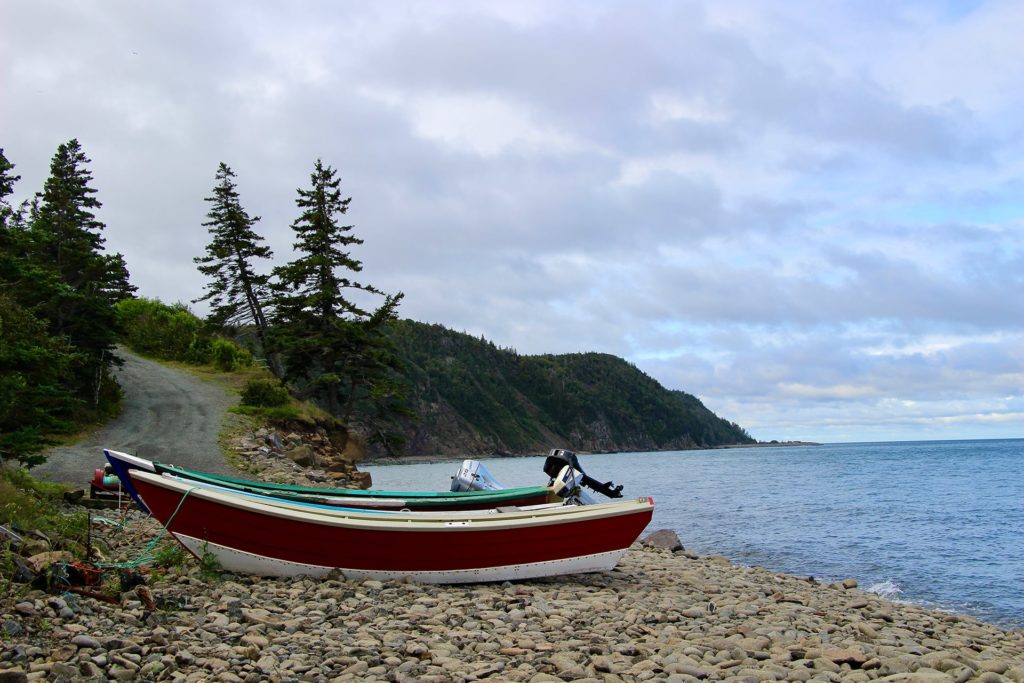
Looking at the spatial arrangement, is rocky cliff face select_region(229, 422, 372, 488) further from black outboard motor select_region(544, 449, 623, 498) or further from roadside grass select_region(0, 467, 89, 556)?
roadside grass select_region(0, 467, 89, 556)

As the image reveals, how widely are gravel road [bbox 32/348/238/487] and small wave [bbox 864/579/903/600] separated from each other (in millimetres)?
15359

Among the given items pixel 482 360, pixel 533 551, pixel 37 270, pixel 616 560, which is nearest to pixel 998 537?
pixel 616 560

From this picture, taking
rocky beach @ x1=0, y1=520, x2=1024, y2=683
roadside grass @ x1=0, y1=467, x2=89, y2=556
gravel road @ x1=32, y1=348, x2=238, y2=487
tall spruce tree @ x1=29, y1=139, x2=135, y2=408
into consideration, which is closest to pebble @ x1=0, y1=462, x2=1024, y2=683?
rocky beach @ x1=0, y1=520, x2=1024, y2=683

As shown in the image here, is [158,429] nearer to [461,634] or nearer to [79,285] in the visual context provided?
[79,285]

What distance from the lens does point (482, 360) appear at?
175000mm

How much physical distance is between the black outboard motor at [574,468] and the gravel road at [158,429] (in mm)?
9744

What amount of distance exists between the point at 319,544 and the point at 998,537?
71.7 ft

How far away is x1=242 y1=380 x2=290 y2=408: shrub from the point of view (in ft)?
91.8

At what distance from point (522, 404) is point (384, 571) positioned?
16012 centimetres

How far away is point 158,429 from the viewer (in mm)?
23031

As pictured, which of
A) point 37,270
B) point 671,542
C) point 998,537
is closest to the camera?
point 37,270

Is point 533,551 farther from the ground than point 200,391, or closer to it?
closer to it

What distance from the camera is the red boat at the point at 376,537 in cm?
988

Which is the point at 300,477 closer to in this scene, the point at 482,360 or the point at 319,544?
the point at 319,544
